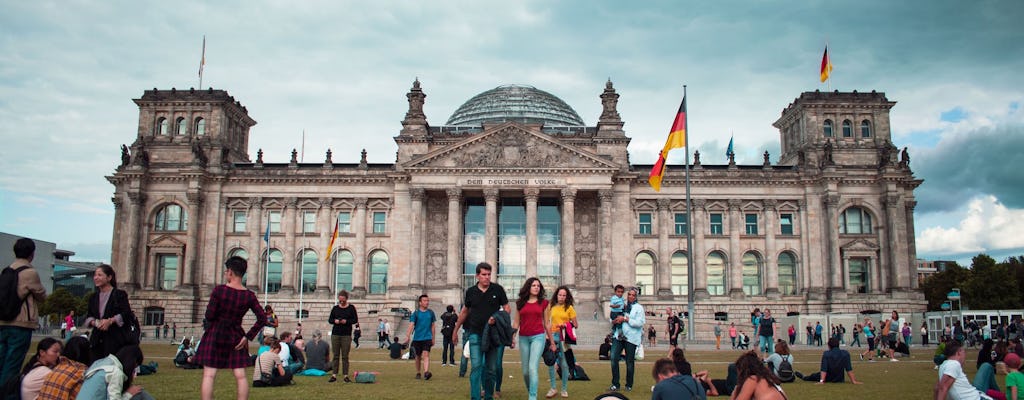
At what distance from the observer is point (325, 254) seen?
66.2 meters

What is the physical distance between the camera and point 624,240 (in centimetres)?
6397

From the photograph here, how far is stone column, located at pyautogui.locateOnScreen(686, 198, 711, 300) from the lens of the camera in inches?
2562

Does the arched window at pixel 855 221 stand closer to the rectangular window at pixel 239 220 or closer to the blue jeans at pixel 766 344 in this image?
the blue jeans at pixel 766 344

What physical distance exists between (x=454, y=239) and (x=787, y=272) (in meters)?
27.0

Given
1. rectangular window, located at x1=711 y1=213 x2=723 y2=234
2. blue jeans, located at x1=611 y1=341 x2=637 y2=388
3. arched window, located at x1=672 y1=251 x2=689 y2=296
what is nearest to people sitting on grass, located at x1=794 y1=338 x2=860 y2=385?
blue jeans, located at x1=611 y1=341 x2=637 y2=388

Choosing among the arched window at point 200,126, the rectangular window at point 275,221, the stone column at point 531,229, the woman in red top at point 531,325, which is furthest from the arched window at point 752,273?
the woman in red top at point 531,325

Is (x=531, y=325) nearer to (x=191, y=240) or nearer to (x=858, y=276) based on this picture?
(x=191, y=240)

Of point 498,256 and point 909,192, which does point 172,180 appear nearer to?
point 498,256

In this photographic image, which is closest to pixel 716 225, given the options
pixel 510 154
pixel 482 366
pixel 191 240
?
pixel 510 154

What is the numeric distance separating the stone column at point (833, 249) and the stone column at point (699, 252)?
934 centimetres

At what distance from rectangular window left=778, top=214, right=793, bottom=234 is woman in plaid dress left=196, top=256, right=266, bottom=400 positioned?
5996 centimetres

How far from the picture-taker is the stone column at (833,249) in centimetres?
6423

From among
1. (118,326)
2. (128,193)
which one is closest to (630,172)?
(128,193)

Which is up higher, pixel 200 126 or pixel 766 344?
pixel 200 126
